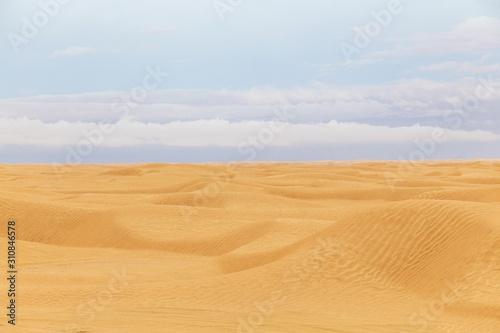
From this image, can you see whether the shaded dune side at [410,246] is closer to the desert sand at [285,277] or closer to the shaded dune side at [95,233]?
the desert sand at [285,277]

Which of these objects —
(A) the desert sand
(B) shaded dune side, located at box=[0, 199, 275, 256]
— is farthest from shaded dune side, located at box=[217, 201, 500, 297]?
(B) shaded dune side, located at box=[0, 199, 275, 256]

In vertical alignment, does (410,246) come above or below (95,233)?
below

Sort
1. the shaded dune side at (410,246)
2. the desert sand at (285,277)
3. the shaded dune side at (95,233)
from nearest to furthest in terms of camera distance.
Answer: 1. the desert sand at (285,277)
2. the shaded dune side at (410,246)
3. the shaded dune side at (95,233)

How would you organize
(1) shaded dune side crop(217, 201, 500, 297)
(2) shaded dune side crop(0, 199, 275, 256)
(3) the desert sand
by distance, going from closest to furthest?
(3) the desert sand
(1) shaded dune side crop(217, 201, 500, 297)
(2) shaded dune side crop(0, 199, 275, 256)

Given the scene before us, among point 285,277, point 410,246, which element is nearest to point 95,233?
point 285,277

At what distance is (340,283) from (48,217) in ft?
32.8

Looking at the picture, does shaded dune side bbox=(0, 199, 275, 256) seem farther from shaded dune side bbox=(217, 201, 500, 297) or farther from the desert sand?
shaded dune side bbox=(217, 201, 500, 297)

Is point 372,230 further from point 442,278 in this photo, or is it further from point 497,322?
point 497,322

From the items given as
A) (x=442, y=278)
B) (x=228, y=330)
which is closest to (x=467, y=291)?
(x=442, y=278)

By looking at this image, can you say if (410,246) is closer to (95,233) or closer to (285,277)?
(285,277)

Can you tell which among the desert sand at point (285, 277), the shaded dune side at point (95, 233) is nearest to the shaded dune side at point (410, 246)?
the desert sand at point (285, 277)

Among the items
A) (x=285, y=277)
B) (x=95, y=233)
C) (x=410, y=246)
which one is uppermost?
(x=95, y=233)

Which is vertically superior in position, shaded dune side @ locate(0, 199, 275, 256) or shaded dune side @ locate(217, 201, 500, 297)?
shaded dune side @ locate(0, 199, 275, 256)

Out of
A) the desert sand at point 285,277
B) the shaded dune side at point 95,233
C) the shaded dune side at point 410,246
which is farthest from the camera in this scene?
the shaded dune side at point 95,233
